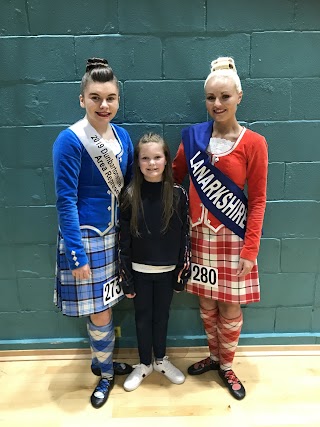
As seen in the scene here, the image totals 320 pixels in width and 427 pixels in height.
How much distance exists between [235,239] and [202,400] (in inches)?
30.6

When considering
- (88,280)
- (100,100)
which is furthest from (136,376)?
(100,100)

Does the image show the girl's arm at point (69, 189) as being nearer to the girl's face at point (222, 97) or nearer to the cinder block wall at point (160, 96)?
the cinder block wall at point (160, 96)

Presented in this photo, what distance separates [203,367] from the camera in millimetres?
1981

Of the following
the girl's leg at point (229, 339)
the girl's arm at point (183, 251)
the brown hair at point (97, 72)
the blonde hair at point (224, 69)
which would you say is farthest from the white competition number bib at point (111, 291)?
the blonde hair at point (224, 69)

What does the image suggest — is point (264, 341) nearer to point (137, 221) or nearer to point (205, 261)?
point (205, 261)

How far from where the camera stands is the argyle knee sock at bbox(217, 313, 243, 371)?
1.82 metres

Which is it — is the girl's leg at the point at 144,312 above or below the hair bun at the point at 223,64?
below

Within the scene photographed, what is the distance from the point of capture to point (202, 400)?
181 centimetres

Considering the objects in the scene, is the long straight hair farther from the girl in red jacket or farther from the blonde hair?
the blonde hair

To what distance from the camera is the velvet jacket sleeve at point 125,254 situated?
1.65 meters

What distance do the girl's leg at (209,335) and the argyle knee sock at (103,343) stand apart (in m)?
0.43

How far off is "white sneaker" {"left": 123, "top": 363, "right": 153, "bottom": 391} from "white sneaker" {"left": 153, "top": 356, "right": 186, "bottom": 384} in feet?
0.14

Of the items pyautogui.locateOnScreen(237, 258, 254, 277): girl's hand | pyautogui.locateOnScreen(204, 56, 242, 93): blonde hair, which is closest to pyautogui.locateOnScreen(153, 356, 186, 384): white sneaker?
pyautogui.locateOnScreen(237, 258, 254, 277): girl's hand

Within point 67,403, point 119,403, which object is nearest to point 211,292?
point 119,403
